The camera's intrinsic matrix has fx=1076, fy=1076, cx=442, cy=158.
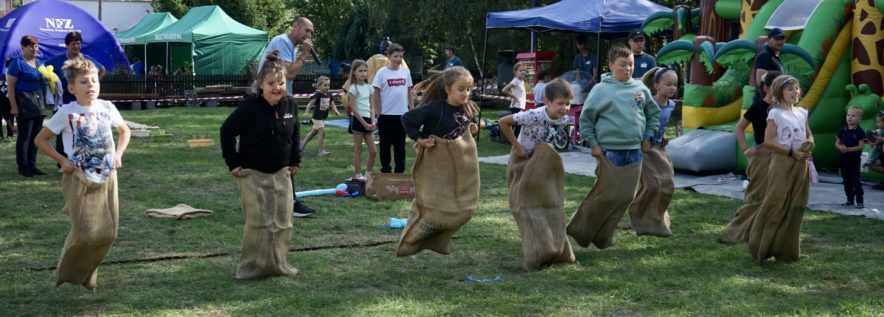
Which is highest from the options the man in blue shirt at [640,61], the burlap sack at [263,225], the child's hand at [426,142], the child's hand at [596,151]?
the man in blue shirt at [640,61]

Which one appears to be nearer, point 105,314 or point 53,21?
point 105,314

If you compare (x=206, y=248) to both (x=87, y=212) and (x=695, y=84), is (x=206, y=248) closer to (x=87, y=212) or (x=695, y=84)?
(x=87, y=212)

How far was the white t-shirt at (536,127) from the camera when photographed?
7480 mm

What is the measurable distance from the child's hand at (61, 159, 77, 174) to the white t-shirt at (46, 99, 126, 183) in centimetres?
3

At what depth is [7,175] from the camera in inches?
525

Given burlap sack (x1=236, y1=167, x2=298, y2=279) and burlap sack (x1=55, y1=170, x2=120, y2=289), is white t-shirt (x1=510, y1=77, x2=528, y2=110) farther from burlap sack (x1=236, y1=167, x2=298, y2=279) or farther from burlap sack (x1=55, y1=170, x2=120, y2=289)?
burlap sack (x1=55, y1=170, x2=120, y2=289)

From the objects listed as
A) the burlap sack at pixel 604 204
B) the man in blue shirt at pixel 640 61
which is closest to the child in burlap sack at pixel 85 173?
the burlap sack at pixel 604 204

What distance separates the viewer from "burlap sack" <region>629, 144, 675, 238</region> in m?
8.72

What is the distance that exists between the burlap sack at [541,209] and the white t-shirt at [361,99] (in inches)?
214

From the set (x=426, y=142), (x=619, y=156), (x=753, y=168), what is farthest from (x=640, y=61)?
(x=426, y=142)

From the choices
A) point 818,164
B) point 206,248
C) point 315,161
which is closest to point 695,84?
point 818,164

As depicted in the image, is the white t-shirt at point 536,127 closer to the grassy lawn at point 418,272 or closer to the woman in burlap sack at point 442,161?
the woman in burlap sack at point 442,161

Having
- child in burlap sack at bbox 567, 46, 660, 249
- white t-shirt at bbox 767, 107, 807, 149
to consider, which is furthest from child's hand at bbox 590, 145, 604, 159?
white t-shirt at bbox 767, 107, 807, 149

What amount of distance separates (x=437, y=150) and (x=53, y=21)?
2714 cm
